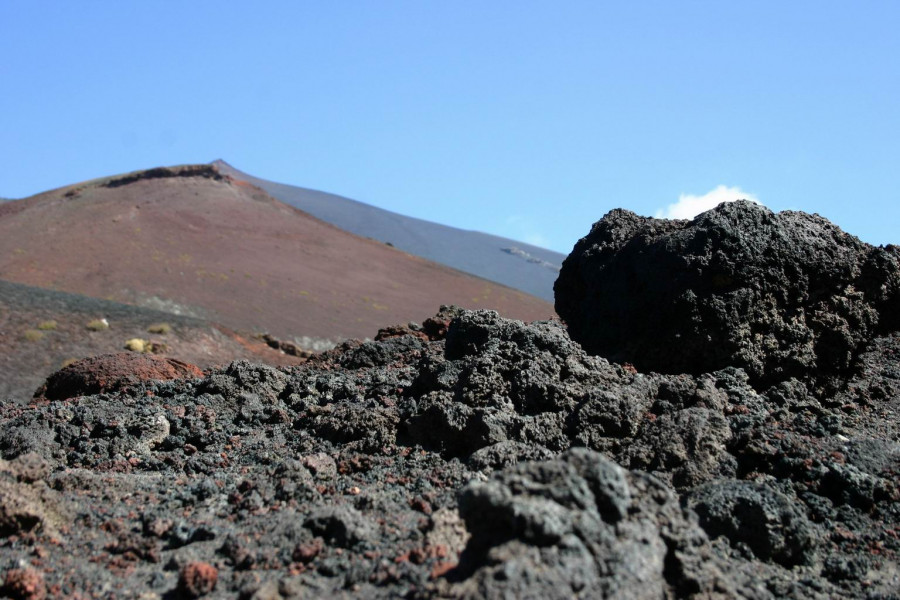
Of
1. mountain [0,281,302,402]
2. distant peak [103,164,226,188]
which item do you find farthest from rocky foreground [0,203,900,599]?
distant peak [103,164,226,188]

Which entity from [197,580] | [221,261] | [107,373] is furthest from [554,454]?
[221,261]

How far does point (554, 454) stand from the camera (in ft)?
16.0

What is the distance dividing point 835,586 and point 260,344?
23.0 m

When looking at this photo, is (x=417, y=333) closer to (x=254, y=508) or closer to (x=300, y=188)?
(x=254, y=508)

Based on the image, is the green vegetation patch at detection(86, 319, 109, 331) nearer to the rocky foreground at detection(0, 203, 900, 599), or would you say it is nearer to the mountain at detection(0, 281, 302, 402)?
the mountain at detection(0, 281, 302, 402)

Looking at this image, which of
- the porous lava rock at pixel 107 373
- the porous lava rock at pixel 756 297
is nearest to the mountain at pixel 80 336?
the porous lava rock at pixel 107 373

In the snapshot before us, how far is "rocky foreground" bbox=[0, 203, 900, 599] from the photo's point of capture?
3240 millimetres

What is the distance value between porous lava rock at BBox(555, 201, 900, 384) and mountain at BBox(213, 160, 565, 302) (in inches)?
2106

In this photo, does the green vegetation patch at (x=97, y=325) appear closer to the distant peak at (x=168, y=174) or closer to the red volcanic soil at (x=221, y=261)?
the red volcanic soil at (x=221, y=261)

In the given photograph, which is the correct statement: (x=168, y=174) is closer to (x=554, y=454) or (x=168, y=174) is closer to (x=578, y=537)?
(x=554, y=454)

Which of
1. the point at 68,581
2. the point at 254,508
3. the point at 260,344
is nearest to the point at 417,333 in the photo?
the point at 254,508

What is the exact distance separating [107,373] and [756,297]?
668 centimetres

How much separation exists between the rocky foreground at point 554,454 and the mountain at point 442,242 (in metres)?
53.6

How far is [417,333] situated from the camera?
35.6 ft
